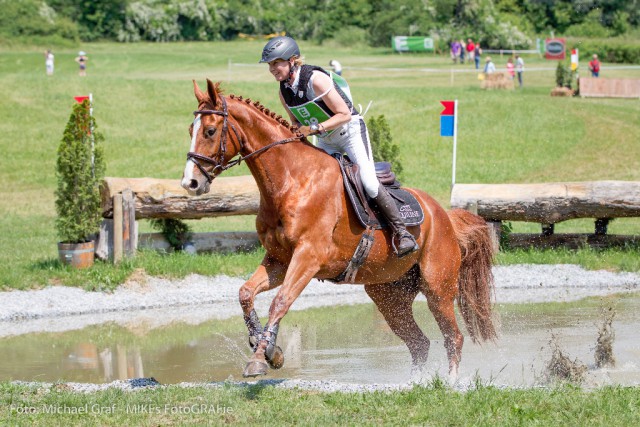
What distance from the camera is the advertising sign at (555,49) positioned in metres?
51.9

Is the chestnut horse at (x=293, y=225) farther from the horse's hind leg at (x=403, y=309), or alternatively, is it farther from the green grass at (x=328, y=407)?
the green grass at (x=328, y=407)

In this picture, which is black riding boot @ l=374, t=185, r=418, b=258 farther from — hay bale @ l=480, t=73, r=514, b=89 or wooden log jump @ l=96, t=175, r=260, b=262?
hay bale @ l=480, t=73, r=514, b=89

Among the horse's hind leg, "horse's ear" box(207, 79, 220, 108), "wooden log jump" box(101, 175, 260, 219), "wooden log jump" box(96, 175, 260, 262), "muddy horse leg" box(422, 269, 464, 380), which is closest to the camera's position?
"horse's ear" box(207, 79, 220, 108)

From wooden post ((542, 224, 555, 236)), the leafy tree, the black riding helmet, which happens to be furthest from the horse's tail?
wooden post ((542, 224, 555, 236))

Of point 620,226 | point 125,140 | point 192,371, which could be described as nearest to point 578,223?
point 620,226

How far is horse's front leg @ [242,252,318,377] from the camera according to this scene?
639cm

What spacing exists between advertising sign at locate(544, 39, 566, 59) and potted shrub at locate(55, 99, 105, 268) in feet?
141

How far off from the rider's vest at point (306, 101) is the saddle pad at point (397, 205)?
42cm

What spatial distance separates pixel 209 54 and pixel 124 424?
47.1 m

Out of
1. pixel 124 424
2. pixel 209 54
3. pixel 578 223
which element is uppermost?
pixel 124 424

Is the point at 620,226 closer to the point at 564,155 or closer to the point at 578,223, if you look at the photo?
the point at 578,223

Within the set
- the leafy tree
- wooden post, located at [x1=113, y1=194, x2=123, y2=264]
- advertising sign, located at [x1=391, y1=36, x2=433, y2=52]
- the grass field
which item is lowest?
advertising sign, located at [x1=391, y1=36, x2=433, y2=52]

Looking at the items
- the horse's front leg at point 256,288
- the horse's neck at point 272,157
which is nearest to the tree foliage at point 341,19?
the horse's neck at point 272,157

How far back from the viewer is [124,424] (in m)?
5.90
